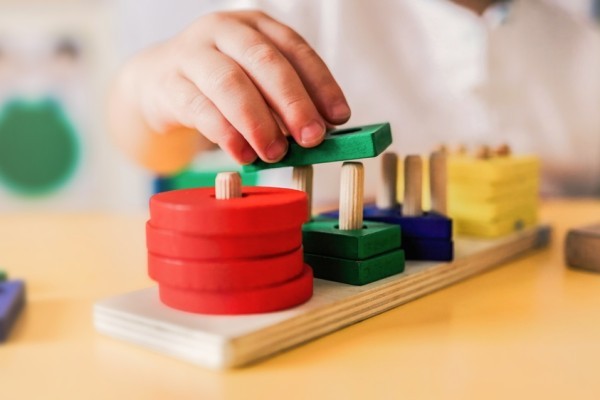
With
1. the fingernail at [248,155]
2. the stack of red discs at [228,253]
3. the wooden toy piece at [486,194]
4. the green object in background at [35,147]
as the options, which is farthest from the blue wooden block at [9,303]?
the green object in background at [35,147]

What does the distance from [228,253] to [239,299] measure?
3 centimetres

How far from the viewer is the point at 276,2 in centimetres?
134

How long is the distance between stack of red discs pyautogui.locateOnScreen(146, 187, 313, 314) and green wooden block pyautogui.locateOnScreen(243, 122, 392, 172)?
88mm

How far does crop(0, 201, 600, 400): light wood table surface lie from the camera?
16.1 inches

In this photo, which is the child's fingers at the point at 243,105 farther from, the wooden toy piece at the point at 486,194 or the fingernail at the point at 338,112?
the wooden toy piece at the point at 486,194

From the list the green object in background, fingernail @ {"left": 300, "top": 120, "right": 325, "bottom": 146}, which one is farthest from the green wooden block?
the green object in background

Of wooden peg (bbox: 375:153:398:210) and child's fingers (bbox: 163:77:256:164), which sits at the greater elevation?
child's fingers (bbox: 163:77:256:164)

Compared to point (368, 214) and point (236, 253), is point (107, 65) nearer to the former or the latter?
point (368, 214)

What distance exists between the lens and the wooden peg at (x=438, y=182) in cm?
69

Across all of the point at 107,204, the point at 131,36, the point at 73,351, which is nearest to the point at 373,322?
the point at 73,351

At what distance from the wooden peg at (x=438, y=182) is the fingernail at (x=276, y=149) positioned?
0.59 feet

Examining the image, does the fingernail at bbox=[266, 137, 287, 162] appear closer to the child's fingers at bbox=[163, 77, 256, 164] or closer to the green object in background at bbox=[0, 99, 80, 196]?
the child's fingers at bbox=[163, 77, 256, 164]

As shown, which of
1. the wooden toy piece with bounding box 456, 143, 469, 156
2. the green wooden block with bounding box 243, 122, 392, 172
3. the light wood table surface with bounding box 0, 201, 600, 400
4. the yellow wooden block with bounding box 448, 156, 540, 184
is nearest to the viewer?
the light wood table surface with bounding box 0, 201, 600, 400

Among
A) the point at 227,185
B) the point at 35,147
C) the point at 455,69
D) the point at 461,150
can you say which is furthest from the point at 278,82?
the point at 35,147
